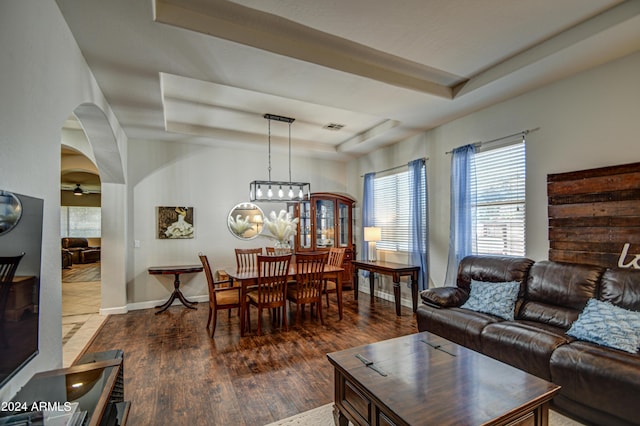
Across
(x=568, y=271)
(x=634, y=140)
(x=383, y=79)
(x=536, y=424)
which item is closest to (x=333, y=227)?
(x=383, y=79)

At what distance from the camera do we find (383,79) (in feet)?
11.0

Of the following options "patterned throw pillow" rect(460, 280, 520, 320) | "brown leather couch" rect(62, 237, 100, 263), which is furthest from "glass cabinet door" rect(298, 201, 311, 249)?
"brown leather couch" rect(62, 237, 100, 263)

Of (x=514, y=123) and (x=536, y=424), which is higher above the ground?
(x=514, y=123)

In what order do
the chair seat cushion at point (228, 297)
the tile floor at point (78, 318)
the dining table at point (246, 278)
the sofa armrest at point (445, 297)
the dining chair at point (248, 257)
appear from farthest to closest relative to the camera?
the dining chair at point (248, 257) < the chair seat cushion at point (228, 297) < the dining table at point (246, 278) < the tile floor at point (78, 318) < the sofa armrest at point (445, 297)

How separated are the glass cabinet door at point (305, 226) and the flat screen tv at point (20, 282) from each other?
17.0 ft

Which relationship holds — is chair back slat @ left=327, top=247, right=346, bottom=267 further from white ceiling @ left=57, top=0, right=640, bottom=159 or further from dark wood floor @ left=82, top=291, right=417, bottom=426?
white ceiling @ left=57, top=0, right=640, bottom=159

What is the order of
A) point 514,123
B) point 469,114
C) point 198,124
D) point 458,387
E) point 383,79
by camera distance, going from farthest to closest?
point 198,124 → point 469,114 → point 514,123 → point 383,79 → point 458,387

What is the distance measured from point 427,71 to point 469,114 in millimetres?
1269

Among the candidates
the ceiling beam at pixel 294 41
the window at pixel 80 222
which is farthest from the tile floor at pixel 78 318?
the window at pixel 80 222

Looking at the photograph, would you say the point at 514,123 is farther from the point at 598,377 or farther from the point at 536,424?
the point at 536,424

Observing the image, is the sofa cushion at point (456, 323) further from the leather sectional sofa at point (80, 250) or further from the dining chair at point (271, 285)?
the leather sectional sofa at point (80, 250)

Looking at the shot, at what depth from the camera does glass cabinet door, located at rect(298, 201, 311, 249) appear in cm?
670

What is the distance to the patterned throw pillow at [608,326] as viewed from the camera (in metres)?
2.21

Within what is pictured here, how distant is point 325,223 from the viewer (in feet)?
22.9
